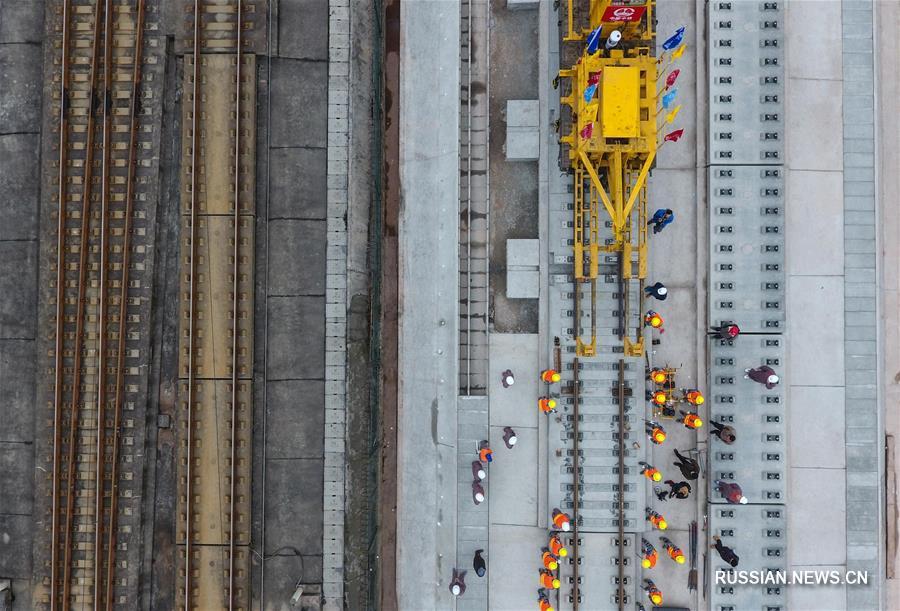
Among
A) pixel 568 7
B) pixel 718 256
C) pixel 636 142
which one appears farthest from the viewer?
pixel 718 256

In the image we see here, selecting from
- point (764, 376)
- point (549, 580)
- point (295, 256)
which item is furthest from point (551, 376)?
point (295, 256)

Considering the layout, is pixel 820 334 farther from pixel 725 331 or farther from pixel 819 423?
pixel 725 331

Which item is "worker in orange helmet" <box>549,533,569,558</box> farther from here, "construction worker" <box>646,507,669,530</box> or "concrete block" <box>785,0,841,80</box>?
"concrete block" <box>785,0,841,80</box>

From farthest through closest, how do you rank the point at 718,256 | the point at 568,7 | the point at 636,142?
the point at 718,256 → the point at 568,7 → the point at 636,142

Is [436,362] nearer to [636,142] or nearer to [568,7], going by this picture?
[636,142]

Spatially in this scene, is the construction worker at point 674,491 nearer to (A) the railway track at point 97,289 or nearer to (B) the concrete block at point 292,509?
(B) the concrete block at point 292,509

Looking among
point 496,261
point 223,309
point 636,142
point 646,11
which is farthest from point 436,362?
point 646,11

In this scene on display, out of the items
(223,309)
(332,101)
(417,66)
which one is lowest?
(223,309)
